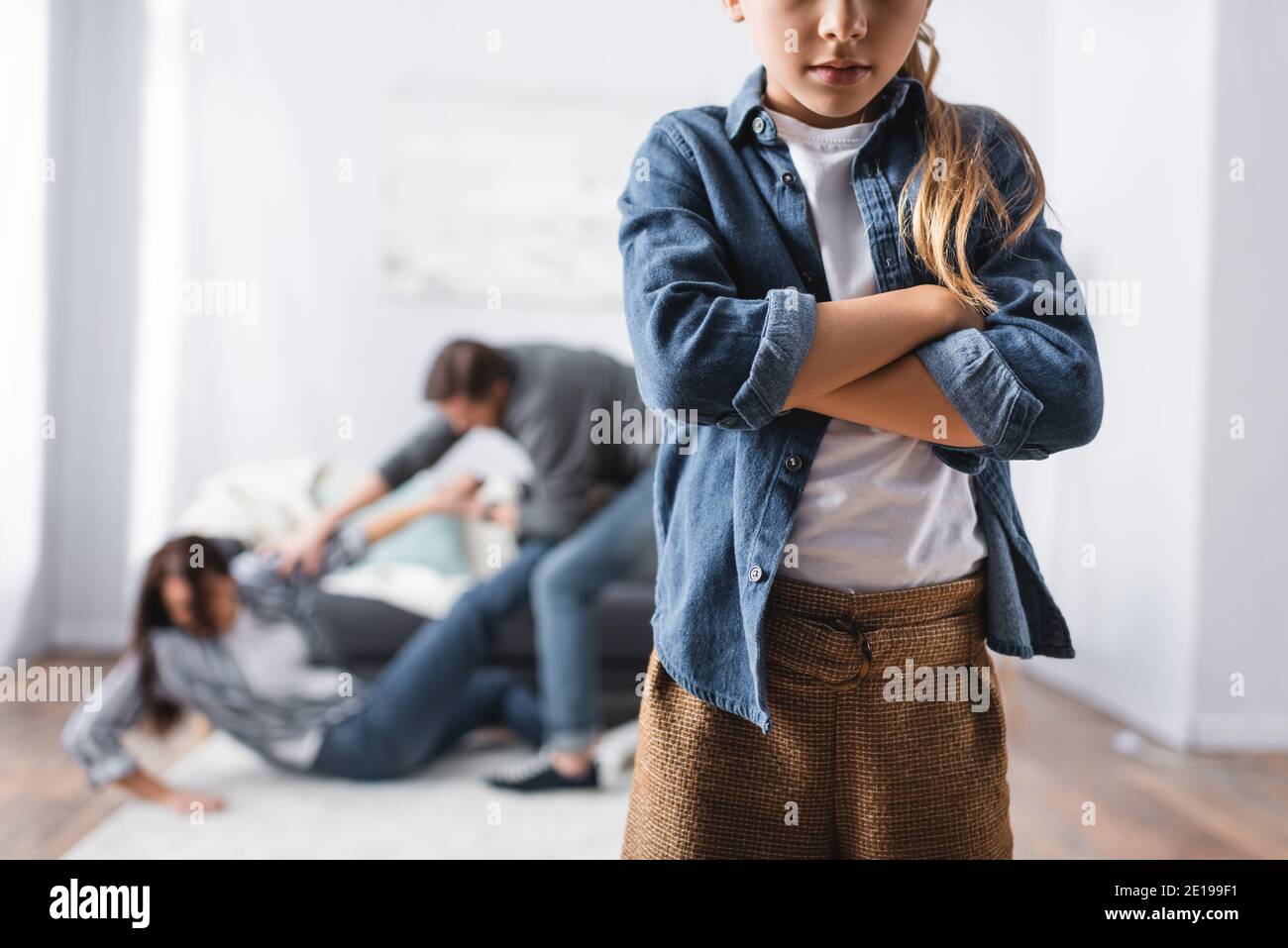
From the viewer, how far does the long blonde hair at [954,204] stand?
73cm

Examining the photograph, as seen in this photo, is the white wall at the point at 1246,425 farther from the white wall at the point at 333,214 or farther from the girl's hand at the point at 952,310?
the girl's hand at the point at 952,310

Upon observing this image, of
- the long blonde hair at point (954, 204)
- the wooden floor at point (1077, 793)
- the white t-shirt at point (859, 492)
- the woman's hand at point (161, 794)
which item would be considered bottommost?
the wooden floor at point (1077, 793)

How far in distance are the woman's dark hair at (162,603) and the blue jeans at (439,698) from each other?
1.12 feet

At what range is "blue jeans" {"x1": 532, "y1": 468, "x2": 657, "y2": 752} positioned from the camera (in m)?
2.41

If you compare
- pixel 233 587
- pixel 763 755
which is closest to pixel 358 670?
pixel 233 587

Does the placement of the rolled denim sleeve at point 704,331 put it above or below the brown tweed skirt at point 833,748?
above

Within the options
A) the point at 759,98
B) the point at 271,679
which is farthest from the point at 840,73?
the point at 271,679

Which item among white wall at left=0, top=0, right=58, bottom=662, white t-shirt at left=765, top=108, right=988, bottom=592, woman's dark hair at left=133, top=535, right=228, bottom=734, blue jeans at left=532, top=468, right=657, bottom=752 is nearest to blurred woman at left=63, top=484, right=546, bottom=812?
woman's dark hair at left=133, top=535, right=228, bottom=734

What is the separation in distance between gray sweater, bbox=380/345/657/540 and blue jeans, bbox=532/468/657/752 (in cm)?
7

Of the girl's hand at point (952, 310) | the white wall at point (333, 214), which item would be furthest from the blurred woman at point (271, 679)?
the girl's hand at point (952, 310)

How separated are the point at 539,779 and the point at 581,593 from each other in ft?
1.40

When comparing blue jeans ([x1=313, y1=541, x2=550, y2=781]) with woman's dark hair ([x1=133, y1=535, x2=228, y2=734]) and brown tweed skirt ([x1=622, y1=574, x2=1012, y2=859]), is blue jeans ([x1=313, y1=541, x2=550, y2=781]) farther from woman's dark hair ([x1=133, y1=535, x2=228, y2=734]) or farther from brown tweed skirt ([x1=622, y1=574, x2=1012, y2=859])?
brown tweed skirt ([x1=622, y1=574, x2=1012, y2=859])

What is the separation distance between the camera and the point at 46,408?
3.53 meters

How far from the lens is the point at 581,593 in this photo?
8.02ft
